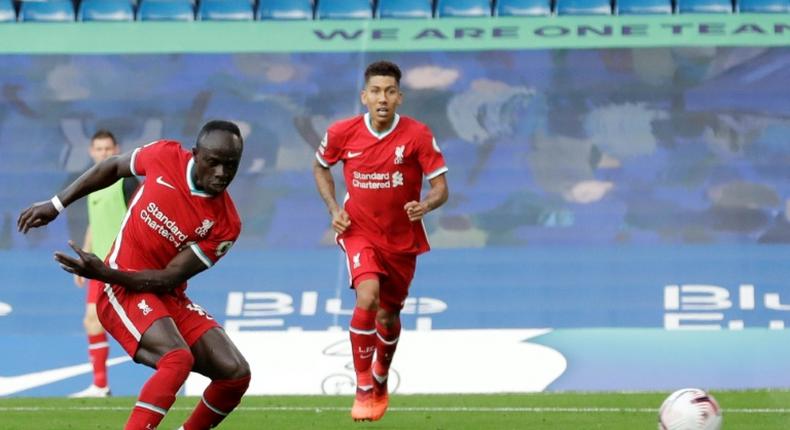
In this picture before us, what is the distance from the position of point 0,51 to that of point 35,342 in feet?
16.7

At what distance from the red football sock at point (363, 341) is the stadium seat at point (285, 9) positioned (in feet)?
28.4

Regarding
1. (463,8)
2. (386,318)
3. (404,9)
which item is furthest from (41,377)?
(463,8)

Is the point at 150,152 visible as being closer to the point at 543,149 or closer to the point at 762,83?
the point at 543,149

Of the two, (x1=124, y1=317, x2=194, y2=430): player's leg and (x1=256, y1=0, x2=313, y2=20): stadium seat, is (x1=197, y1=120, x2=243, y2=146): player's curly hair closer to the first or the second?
(x1=124, y1=317, x2=194, y2=430): player's leg

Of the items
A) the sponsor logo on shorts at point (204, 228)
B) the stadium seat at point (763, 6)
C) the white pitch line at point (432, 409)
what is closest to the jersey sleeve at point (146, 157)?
the sponsor logo on shorts at point (204, 228)

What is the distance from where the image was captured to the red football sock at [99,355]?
1173cm

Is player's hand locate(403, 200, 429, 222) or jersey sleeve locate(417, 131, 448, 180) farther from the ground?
jersey sleeve locate(417, 131, 448, 180)

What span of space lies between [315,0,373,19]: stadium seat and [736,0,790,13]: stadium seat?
438 cm

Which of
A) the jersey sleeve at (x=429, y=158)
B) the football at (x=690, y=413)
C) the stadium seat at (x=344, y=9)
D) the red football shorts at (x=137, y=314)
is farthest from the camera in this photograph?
the stadium seat at (x=344, y=9)

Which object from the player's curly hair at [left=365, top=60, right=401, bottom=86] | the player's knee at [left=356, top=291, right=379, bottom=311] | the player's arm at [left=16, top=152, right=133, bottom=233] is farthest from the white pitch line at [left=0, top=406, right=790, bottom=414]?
the player's arm at [left=16, top=152, right=133, bottom=233]

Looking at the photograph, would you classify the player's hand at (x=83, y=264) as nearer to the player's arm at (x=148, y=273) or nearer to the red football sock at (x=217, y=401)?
the player's arm at (x=148, y=273)

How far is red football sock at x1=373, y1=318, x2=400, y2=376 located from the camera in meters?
9.09

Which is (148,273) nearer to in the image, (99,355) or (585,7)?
(99,355)

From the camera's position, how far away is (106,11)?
1706 centimetres
